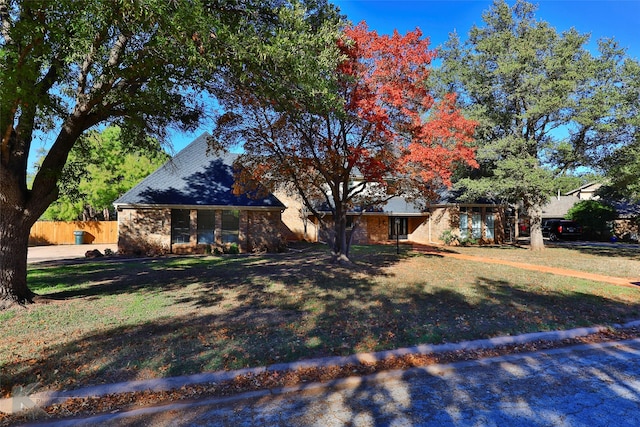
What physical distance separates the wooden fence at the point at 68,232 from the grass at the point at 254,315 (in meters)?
16.2

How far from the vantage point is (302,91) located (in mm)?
6855

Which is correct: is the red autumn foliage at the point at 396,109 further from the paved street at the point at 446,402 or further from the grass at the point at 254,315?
the paved street at the point at 446,402

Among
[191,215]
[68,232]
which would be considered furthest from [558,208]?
[68,232]

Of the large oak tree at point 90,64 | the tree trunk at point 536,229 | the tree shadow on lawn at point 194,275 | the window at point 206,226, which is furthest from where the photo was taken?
the tree trunk at point 536,229

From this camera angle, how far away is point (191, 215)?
17.0 metres

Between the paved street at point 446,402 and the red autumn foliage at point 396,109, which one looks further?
the red autumn foliage at point 396,109

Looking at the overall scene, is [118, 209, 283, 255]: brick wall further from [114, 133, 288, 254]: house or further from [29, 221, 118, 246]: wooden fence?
[29, 221, 118, 246]: wooden fence

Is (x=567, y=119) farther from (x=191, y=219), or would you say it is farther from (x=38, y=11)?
(x=38, y=11)

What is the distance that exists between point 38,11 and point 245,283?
6.94 m

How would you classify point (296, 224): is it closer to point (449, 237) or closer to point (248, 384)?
point (449, 237)

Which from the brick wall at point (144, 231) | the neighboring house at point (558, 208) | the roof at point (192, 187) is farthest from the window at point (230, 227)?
the neighboring house at point (558, 208)

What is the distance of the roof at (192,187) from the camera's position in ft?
54.6

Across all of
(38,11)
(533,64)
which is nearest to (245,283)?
(38,11)

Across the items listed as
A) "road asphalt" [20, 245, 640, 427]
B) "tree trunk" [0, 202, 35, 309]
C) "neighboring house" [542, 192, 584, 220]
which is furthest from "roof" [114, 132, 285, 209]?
"neighboring house" [542, 192, 584, 220]
